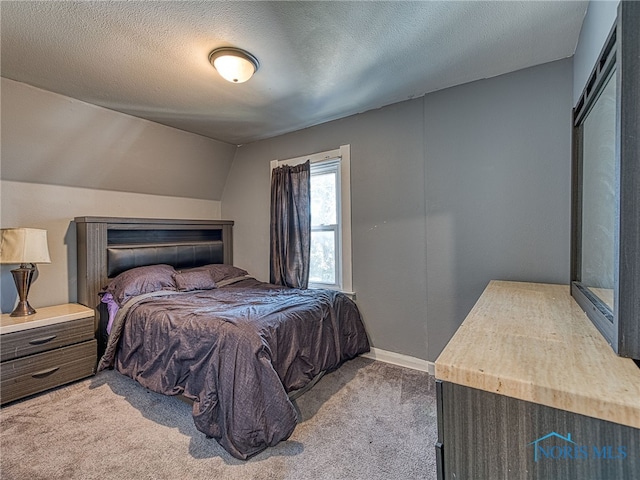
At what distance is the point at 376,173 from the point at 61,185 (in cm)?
314

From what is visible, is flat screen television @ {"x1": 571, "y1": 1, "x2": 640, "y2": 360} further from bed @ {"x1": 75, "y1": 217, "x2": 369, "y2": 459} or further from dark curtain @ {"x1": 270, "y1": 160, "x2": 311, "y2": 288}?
dark curtain @ {"x1": 270, "y1": 160, "x2": 311, "y2": 288}

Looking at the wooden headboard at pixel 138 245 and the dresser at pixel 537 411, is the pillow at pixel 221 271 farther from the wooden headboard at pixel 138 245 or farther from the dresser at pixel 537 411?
the dresser at pixel 537 411

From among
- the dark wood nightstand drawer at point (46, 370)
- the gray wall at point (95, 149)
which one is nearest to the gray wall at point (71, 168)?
the gray wall at point (95, 149)

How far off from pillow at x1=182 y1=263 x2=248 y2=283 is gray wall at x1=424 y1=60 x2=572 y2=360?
93.5 inches

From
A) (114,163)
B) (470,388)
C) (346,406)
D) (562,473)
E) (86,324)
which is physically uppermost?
(114,163)

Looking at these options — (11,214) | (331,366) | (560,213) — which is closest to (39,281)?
(11,214)

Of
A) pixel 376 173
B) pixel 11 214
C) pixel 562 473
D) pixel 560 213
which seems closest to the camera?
pixel 562 473

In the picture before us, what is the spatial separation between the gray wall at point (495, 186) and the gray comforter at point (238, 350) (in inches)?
38.4

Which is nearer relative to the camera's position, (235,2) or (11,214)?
(235,2)

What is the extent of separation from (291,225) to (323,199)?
1.53ft

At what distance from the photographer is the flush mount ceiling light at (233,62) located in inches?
77.1

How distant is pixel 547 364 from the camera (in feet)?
2.67

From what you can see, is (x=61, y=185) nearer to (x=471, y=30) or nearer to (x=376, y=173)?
(x=376, y=173)

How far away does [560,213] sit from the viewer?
212 centimetres
